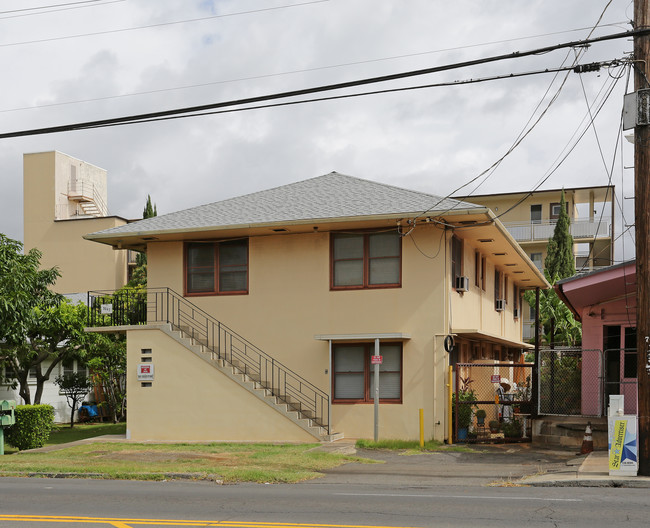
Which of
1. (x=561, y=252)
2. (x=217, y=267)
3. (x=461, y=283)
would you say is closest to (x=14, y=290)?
(x=217, y=267)

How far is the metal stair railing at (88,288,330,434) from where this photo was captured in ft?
77.6

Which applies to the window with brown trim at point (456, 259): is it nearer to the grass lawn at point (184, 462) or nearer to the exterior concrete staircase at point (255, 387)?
the exterior concrete staircase at point (255, 387)

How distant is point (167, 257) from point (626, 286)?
510 inches

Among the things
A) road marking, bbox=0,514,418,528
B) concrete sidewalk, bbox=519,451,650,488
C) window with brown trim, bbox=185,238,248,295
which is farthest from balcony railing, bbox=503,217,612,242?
road marking, bbox=0,514,418,528

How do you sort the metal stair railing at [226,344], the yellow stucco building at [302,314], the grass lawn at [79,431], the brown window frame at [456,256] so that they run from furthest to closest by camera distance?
the grass lawn at [79,431] < the metal stair railing at [226,344] < the brown window frame at [456,256] < the yellow stucco building at [302,314]

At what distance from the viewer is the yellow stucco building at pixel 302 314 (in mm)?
22641

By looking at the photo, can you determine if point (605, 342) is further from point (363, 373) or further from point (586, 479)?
point (586, 479)

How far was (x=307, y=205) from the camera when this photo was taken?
956 inches

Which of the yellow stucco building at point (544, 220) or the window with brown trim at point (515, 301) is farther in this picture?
the yellow stucco building at point (544, 220)

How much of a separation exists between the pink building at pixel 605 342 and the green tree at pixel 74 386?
→ 1964cm

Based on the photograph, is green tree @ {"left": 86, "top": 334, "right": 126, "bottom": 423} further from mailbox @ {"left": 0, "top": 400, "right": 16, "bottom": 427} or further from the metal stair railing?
mailbox @ {"left": 0, "top": 400, "right": 16, "bottom": 427}

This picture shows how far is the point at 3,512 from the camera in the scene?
455 inches

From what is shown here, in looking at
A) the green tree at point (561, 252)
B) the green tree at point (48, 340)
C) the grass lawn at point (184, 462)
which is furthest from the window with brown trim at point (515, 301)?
the green tree at point (48, 340)

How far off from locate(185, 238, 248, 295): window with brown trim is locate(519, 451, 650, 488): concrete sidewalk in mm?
11504
